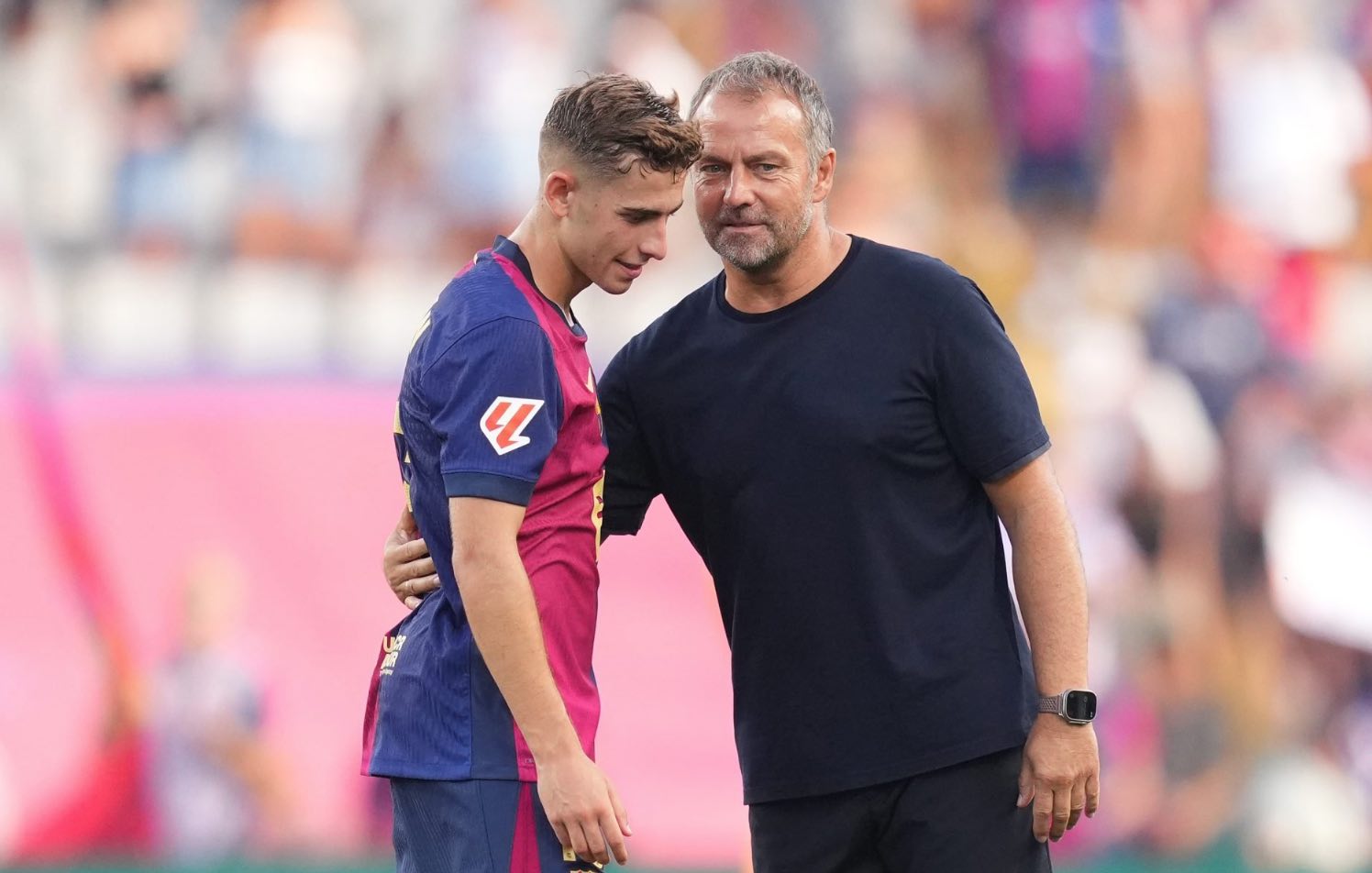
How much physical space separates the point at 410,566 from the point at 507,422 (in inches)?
18.5

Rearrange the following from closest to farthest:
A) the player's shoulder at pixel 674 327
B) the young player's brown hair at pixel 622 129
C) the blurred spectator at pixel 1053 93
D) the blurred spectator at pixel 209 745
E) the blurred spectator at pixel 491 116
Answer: the young player's brown hair at pixel 622 129 < the player's shoulder at pixel 674 327 < the blurred spectator at pixel 209 745 < the blurred spectator at pixel 491 116 < the blurred spectator at pixel 1053 93

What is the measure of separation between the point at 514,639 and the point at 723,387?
2.75 ft

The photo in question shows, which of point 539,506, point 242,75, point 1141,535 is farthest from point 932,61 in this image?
point 539,506

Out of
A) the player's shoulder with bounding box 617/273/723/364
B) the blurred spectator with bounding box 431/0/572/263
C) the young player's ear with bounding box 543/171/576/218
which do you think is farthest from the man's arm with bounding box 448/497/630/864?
the blurred spectator with bounding box 431/0/572/263

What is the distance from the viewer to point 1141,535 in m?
8.85

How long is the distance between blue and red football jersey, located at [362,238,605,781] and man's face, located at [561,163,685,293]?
0.10 metres

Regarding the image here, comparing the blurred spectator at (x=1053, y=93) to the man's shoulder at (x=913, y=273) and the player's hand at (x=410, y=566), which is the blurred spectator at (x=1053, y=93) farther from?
the player's hand at (x=410, y=566)

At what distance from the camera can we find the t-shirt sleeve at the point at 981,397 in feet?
10.9

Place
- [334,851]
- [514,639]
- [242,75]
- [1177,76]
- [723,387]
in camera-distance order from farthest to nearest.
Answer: [1177,76] → [242,75] → [334,851] → [723,387] → [514,639]

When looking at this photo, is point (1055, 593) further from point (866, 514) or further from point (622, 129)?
point (622, 129)

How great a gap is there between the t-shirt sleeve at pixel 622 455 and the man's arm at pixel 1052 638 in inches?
29.0

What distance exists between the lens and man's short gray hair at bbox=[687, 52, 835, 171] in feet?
11.3

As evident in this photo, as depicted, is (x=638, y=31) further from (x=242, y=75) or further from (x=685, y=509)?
(x=685, y=509)

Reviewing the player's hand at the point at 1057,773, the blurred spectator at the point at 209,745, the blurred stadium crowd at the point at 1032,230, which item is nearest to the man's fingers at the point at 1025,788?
the player's hand at the point at 1057,773
